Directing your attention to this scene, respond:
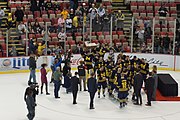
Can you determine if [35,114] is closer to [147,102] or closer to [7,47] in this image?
[147,102]

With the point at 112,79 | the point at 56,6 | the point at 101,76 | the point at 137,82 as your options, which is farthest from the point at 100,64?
the point at 56,6

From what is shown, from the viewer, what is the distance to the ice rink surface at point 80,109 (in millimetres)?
13375

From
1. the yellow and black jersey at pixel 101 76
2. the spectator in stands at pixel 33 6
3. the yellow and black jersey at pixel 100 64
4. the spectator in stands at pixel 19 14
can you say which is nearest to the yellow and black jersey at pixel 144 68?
the yellow and black jersey at pixel 100 64

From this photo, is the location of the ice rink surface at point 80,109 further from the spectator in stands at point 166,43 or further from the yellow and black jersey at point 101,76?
the spectator in stands at point 166,43

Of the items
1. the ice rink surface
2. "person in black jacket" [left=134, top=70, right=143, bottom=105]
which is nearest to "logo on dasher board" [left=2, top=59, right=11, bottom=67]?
the ice rink surface

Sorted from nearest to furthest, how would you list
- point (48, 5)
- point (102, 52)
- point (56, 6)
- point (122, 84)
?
point (122, 84)
point (102, 52)
point (48, 5)
point (56, 6)

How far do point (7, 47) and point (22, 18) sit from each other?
210 centimetres

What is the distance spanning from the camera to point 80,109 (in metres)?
14.0

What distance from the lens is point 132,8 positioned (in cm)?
2355

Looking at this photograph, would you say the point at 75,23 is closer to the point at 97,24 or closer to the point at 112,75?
the point at 97,24

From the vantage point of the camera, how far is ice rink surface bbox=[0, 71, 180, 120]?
1338cm

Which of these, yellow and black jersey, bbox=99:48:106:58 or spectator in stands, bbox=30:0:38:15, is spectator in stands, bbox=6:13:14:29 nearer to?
spectator in stands, bbox=30:0:38:15

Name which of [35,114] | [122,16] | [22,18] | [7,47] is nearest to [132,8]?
[122,16]

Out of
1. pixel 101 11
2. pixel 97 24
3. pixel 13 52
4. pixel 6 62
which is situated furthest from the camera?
pixel 101 11
